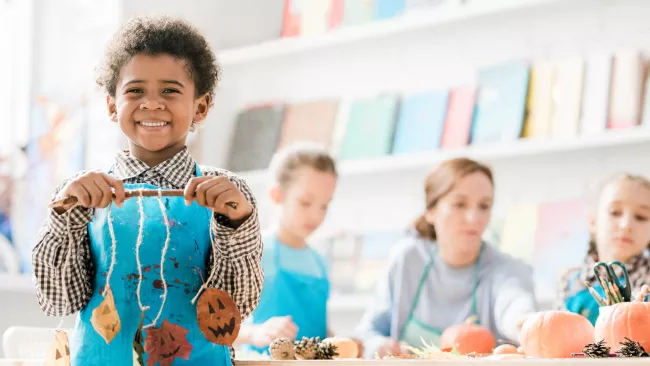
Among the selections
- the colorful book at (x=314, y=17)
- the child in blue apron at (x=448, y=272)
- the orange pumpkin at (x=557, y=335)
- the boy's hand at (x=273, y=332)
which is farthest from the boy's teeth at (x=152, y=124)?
the colorful book at (x=314, y=17)

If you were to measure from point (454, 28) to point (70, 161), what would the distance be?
57.7 inches

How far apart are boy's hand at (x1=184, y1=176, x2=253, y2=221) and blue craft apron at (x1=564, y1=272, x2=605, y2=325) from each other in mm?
1233

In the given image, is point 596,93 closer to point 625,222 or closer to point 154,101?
point 625,222

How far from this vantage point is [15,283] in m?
3.06

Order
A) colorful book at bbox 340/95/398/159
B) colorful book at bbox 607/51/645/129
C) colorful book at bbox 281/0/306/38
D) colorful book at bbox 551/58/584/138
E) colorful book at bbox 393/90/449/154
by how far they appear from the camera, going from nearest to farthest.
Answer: colorful book at bbox 607/51/645/129 → colorful book at bbox 551/58/584/138 → colorful book at bbox 393/90/449/154 → colorful book at bbox 340/95/398/159 → colorful book at bbox 281/0/306/38

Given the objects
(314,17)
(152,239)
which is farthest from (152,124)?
(314,17)

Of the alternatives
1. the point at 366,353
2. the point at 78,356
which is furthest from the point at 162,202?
the point at 366,353

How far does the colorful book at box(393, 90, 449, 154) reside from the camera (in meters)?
3.16

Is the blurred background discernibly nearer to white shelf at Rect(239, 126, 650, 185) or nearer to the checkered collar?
white shelf at Rect(239, 126, 650, 185)

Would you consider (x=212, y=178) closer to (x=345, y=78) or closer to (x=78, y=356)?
(x=78, y=356)

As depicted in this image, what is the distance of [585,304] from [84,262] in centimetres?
131

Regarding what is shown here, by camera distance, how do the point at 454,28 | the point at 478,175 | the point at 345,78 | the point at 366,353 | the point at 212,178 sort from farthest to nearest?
the point at 345,78 < the point at 454,28 < the point at 478,175 < the point at 366,353 < the point at 212,178

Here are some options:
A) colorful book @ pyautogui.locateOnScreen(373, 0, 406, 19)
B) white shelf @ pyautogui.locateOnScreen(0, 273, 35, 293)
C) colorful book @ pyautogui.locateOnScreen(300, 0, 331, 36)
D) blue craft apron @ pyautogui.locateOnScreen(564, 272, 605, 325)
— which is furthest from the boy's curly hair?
colorful book @ pyautogui.locateOnScreen(300, 0, 331, 36)

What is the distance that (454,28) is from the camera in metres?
3.26
